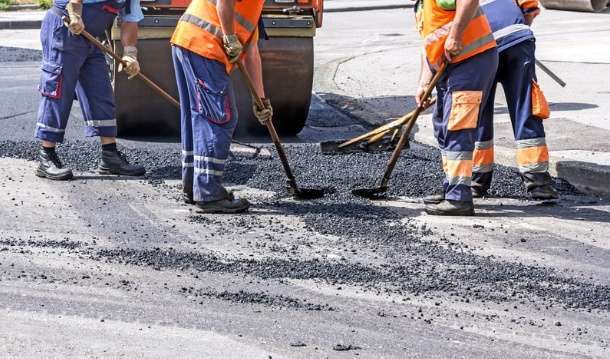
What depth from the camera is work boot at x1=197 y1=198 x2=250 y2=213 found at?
6.99 meters

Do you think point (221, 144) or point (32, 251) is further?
point (221, 144)

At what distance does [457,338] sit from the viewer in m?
4.86

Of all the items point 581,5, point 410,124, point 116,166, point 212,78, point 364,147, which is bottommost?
point 581,5

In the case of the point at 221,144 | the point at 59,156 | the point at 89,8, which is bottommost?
the point at 59,156

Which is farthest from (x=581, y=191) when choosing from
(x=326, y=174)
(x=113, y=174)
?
(x=113, y=174)

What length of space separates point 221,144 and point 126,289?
1681mm

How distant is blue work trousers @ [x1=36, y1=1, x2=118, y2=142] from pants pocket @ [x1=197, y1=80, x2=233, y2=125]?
141 cm

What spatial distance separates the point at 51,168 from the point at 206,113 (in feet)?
5.21

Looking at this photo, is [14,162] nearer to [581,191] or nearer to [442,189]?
[442,189]

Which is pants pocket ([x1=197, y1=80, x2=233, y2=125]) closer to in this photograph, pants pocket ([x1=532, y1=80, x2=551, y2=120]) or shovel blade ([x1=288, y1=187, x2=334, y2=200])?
shovel blade ([x1=288, y1=187, x2=334, y2=200])

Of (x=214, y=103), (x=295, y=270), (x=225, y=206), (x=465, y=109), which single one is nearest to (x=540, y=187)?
(x=465, y=109)

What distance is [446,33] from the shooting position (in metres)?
6.94

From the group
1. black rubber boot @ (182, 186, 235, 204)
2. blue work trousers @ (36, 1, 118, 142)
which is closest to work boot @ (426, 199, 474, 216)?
black rubber boot @ (182, 186, 235, 204)

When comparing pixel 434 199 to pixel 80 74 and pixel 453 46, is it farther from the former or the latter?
pixel 80 74
